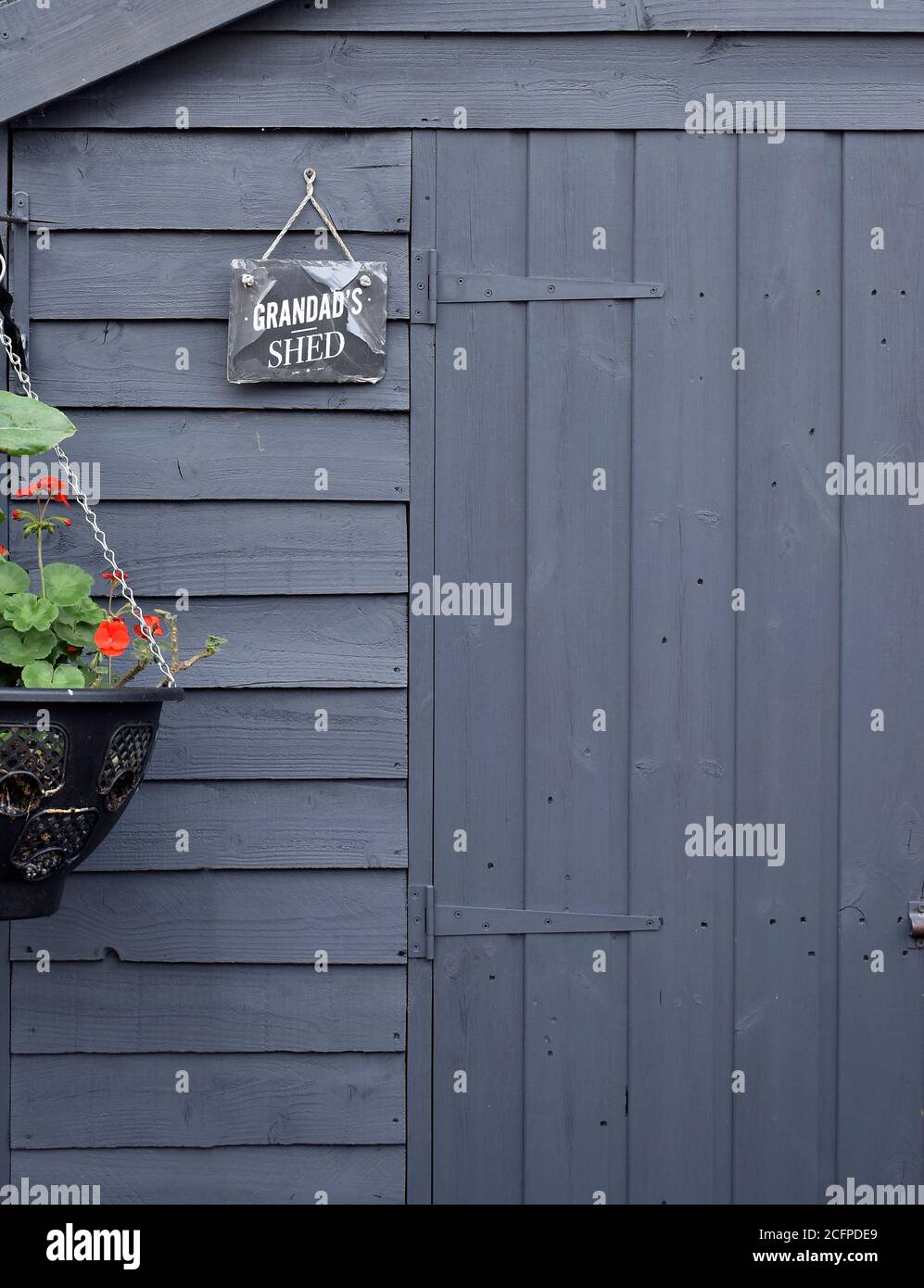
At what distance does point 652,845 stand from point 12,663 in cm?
120

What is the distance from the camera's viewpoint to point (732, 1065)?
2129 millimetres

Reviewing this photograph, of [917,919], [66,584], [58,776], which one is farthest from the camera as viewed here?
[917,919]

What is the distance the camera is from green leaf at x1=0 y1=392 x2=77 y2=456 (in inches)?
66.1

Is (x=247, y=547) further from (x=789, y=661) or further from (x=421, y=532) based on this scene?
(x=789, y=661)

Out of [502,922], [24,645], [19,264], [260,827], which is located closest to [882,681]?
[502,922]

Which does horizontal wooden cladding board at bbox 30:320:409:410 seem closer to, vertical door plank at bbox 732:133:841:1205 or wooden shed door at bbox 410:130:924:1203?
wooden shed door at bbox 410:130:924:1203

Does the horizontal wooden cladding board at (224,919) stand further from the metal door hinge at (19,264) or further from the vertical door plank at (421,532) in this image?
the metal door hinge at (19,264)

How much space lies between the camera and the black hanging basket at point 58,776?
63.4 inches

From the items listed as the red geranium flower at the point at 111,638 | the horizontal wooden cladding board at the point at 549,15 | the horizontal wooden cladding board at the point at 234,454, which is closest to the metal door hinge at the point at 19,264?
the horizontal wooden cladding board at the point at 234,454

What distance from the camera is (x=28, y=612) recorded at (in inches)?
67.1

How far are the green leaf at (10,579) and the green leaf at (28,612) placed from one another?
2.0 inches

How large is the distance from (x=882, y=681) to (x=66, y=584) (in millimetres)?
1507

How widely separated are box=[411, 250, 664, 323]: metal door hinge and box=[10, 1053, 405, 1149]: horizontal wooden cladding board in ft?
4.85

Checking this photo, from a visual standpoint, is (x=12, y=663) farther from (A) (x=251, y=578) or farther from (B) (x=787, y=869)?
(B) (x=787, y=869)
